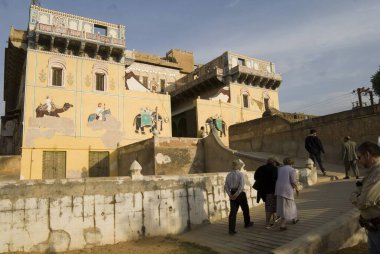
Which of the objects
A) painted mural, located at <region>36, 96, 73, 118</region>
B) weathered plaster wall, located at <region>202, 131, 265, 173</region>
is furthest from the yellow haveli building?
weathered plaster wall, located at <region>202, 131, 265, 173</region>

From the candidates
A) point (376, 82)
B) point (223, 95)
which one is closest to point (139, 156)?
point (223, 95)

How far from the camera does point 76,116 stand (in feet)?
75.6

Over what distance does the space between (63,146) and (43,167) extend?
6.04ft

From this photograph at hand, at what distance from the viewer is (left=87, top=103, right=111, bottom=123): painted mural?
23562mm

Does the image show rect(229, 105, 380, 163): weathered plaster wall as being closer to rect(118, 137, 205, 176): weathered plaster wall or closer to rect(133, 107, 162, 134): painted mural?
rect(118, 137, 205, 176): weathered plaster wall

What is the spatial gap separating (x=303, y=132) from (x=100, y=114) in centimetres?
1425

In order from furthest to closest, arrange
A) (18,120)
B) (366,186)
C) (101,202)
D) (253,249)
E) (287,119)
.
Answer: (18,120) < (287,119) < (101,202) < (253,249) < (366,186)

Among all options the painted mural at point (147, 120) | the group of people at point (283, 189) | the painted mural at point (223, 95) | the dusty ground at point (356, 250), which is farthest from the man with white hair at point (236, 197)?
the painted mural at point (223, 95)

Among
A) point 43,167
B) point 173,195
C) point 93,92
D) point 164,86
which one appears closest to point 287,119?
point 173,195

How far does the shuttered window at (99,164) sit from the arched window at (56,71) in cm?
555

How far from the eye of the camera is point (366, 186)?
373 centimetres

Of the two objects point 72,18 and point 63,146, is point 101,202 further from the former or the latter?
point 72,18

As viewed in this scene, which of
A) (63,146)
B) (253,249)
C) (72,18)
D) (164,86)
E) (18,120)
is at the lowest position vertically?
(253,249)

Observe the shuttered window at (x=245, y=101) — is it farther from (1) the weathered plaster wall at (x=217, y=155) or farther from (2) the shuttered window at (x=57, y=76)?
(2) the shuttered window at (x=57, y=76)
